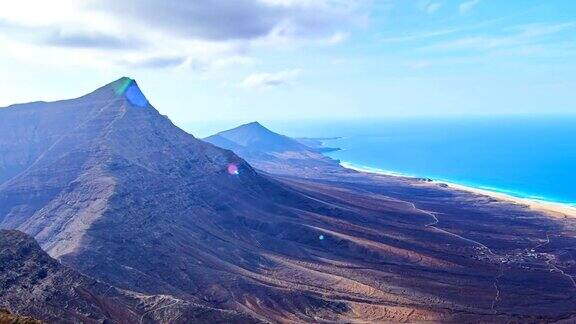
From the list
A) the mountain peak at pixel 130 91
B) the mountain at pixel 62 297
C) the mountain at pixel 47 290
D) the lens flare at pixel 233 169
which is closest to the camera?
the mountain at pixel 47 290

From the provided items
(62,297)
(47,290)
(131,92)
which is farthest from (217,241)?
(131,92)

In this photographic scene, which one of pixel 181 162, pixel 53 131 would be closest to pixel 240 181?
pixel 181 162

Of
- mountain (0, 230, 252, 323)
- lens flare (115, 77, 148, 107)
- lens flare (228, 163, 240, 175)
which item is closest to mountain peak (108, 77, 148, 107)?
lens flare (115, 77, 148, 107)

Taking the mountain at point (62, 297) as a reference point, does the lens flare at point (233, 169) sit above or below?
above

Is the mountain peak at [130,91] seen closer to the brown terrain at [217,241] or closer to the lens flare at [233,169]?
the brown terrain at [217,241]

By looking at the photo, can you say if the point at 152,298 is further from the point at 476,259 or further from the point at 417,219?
the point at 417,219

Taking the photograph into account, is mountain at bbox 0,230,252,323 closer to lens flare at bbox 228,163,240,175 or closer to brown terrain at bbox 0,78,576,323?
brown terrain at bbox 0,78,576,323

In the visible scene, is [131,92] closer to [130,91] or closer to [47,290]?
[130,91]

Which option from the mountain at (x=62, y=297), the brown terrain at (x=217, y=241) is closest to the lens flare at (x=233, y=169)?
the brown terrain at (x=217, y=241)
